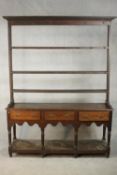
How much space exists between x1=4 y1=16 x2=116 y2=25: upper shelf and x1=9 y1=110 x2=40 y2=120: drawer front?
3.63ft

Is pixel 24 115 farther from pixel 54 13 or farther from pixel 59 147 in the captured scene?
pixel 54 13

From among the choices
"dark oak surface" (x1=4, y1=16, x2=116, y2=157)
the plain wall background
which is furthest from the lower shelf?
the plain wall background

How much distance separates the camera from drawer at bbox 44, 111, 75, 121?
137 inches

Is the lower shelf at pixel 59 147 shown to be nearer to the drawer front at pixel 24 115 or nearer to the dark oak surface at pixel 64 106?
the drawer front at pixel 24 115

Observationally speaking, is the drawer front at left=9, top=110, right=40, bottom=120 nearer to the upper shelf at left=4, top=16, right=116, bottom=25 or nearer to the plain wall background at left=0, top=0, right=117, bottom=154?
the plain wall background at left=0, top=0, right=117, bottom=154

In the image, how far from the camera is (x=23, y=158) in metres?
3.57

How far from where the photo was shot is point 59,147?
369 cm

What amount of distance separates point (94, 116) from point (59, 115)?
436mm

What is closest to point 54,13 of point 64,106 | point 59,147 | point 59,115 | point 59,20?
point 59,20

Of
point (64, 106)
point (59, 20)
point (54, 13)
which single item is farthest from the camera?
point (54, 13)

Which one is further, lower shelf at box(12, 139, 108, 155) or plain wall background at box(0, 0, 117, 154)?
plain wall background at box(0, 0, 117, 154)

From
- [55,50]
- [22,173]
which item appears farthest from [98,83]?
[22,173]

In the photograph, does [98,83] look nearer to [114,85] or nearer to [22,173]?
[114,85]

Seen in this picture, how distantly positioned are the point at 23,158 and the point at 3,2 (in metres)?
2.06
